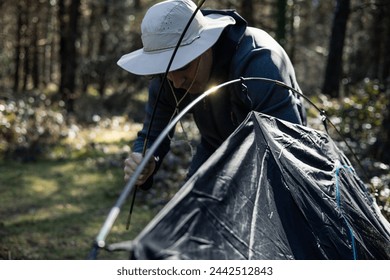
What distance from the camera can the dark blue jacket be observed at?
254cm

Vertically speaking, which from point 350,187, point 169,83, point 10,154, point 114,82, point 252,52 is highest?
point 252,52

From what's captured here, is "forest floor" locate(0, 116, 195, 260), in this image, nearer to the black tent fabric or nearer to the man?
the man

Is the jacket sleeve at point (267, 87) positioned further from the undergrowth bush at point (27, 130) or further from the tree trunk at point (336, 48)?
the tree trunk at point (336, 48)

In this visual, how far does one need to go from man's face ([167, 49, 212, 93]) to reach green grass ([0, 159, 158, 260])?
2782 millimetres

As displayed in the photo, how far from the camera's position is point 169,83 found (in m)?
2.88

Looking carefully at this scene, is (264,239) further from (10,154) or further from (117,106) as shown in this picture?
(117,106)

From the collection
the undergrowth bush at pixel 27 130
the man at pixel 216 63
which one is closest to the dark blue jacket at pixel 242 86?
the man at pixel 216 63

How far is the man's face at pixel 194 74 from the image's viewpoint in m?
2.62

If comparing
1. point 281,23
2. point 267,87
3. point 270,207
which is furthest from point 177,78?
point 281,23

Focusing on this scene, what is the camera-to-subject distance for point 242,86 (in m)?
2.51

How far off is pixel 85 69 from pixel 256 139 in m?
14.1

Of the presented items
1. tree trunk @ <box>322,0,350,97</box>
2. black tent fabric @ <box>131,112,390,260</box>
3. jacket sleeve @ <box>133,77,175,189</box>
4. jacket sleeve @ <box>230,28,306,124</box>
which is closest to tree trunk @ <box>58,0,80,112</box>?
tree trunk @ <box>322,0,350,97</box>

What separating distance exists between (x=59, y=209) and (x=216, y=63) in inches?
163

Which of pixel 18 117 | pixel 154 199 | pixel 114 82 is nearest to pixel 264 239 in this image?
pixel 154 199
